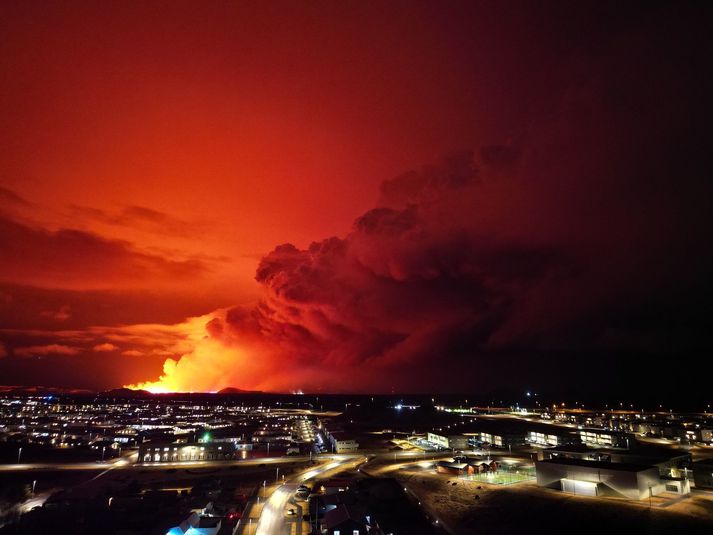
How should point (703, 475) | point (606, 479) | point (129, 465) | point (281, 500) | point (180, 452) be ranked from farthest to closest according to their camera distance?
1. point (180, 452)
2. point (129, 465)
3. point (703, 475)
4. point (606, 479)
5. point (281, 500)

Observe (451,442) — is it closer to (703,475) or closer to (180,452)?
(703,475)

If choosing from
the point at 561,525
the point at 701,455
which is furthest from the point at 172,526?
the point at 701,455

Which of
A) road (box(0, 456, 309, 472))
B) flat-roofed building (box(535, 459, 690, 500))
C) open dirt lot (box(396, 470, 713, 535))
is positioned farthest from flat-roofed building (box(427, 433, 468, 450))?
flat-roofed building (box(535, 459, 690, 500))

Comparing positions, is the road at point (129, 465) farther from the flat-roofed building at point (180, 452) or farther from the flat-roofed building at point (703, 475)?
the flat-roofed building at point (703, 475)

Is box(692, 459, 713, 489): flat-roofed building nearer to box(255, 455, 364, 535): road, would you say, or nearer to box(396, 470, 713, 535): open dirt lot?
box(396, 470, 713, 535): open dirt lot

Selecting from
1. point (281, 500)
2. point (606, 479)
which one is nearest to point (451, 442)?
point (606, 479)

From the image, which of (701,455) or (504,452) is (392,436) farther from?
(701,455)

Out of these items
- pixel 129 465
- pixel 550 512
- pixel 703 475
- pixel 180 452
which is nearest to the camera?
pixel 550 512

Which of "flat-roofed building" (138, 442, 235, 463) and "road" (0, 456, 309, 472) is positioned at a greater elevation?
"flat-roofed building" (138, 442, 235, 463)

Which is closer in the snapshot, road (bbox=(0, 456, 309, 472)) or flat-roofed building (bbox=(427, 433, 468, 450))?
road (bbox=(0, 456, 309, 472))
